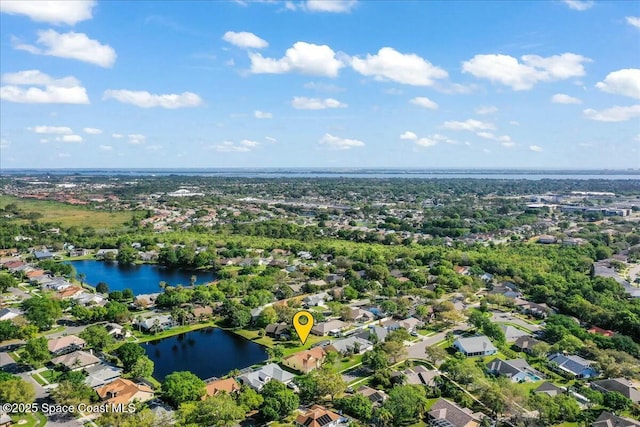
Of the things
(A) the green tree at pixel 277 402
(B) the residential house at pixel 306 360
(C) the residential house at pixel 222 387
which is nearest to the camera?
(A) the green tree at pixel 277 402

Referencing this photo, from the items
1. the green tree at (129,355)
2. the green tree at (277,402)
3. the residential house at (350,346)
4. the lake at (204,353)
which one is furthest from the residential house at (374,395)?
the green tree at (129,355)

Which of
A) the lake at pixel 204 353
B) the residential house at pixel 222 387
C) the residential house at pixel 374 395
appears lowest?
the lake at pixel 204 353

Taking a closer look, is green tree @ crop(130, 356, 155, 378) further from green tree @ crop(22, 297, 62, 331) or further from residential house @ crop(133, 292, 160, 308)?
residential house @ crop(133, 292, 160, 308)

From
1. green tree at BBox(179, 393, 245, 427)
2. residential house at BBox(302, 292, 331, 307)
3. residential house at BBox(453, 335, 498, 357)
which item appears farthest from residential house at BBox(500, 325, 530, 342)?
green tree at BBox(179, 393, 245, 427)

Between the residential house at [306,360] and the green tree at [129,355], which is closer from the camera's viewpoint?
the green tree at [129,355]

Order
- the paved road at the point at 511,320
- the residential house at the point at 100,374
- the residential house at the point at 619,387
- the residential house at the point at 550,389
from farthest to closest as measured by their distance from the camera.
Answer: the paved road at the point at 511,320
the residential house at the point at 100,374
the residential house at the point at 550,389
the residential house at the point at 619,387

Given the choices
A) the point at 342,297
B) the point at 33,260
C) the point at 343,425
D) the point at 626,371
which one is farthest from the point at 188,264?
the point at 626,371

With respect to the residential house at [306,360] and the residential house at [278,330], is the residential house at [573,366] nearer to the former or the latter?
the residential house at [306,360]
